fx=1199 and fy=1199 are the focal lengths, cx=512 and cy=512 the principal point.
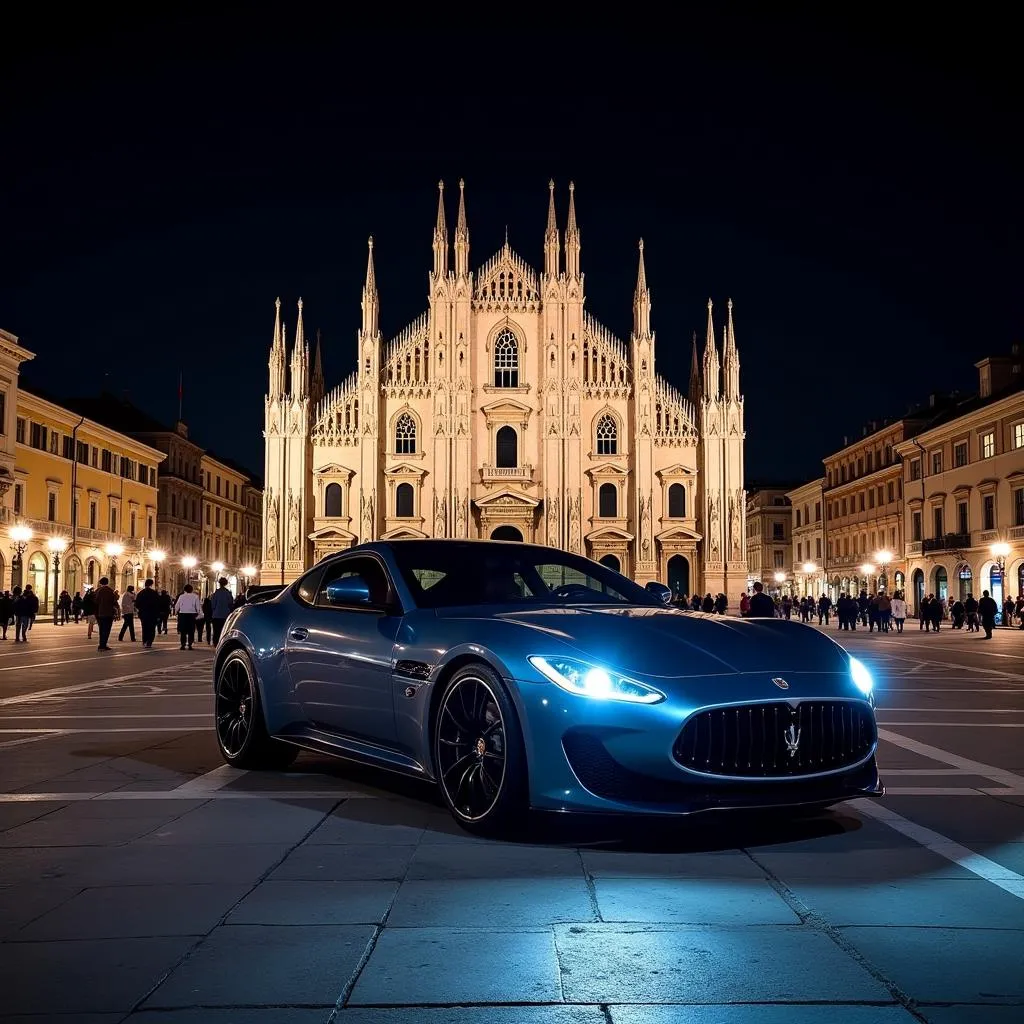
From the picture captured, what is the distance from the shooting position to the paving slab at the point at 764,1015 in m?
3.03

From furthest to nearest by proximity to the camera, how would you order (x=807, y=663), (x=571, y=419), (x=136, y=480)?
(x=136, y=480) → (x=571, y=419) → (x=807, y=663)

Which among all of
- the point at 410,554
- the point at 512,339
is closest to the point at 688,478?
the point at 512,339

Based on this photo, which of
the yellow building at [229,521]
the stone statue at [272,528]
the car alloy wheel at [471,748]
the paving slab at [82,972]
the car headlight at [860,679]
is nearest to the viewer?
the paving slab at [82,972]

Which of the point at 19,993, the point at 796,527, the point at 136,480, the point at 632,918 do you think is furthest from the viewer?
the point at 796,527

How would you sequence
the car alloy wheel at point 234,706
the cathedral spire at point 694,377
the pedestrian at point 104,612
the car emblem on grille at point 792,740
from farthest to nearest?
the cathedral spire at point 694,377 < the pedestrian at point 104,612 < the car alloy wheel at point 234,706 < the car emblem on grille at point 792,740

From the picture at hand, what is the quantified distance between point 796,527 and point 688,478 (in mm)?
33053

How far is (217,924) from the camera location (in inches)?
155

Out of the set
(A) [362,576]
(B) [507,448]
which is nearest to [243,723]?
(A) [362,576]

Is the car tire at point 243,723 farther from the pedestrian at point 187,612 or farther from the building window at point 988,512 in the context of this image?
the building window at point 988,512

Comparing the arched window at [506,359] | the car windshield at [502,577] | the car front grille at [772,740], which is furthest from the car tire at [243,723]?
the arched window at [506,359]

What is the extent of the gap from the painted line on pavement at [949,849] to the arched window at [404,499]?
59550 millimetres

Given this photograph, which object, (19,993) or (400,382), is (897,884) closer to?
Result: (19,993)

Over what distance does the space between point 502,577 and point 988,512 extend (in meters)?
50.5

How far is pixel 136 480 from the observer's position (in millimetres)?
70312
